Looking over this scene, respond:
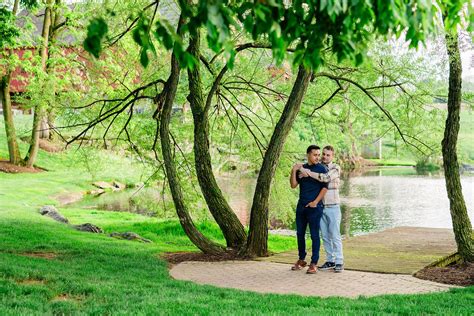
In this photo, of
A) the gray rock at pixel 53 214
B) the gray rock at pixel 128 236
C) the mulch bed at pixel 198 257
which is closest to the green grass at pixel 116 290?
the mulch bed at pixel 198 257

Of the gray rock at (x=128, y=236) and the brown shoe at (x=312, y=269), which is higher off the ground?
the brown shoe at (x=312, y=269)

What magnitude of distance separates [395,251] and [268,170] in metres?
3.12

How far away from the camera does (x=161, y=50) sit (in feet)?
47.6

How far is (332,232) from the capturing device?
32.2 feet

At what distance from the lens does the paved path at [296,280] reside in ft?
27.6

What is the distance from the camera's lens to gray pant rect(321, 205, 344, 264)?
9.74m

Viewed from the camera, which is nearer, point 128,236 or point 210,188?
point 210,188

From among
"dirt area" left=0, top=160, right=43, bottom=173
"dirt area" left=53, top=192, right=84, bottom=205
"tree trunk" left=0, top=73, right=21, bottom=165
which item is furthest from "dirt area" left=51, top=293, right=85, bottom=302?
"dirt area" left=0, top=160, right=43, bottom=173

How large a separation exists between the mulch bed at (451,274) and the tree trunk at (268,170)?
301 centimetres

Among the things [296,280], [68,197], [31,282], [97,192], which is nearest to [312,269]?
[296,280]

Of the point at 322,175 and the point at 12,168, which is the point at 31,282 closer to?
the point at 322,175

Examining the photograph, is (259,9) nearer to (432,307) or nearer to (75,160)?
(432,307)

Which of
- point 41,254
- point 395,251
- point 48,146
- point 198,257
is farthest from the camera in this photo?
point 48,146

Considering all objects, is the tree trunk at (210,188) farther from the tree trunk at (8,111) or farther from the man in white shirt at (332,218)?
the tree trunk at (8,111)
